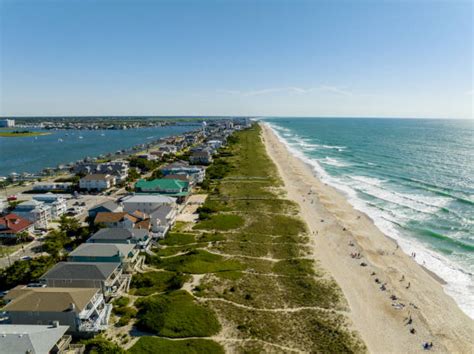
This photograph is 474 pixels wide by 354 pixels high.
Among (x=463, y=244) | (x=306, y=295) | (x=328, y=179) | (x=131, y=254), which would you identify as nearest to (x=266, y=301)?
(x=306, y=295)

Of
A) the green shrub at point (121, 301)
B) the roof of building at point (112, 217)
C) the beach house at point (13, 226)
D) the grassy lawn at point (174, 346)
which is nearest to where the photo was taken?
the grassy lawn at point (174, 346)

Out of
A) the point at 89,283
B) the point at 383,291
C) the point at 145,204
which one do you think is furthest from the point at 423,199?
the point at 89,283

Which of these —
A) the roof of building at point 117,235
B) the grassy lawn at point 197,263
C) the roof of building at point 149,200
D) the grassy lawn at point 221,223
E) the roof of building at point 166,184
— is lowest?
the grassy lawn at point 197,263

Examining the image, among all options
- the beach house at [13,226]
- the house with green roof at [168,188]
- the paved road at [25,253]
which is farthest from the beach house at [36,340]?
the house with green roof at [168,188]

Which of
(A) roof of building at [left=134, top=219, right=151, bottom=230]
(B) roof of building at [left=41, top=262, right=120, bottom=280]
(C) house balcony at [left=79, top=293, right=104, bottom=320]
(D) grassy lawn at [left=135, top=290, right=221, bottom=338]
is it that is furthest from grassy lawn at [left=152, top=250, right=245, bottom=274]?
(C) house balcony at [left=79, top=293, right=104, bottom=320]

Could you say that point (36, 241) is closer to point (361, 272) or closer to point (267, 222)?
point (267, 222)

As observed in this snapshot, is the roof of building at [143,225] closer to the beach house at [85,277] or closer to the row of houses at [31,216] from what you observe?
the beach house at [85,277]
